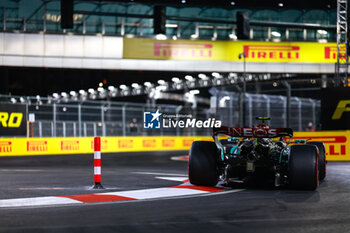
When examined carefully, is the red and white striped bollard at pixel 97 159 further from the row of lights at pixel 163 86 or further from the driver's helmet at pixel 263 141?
the row of lights at pixel 163 86

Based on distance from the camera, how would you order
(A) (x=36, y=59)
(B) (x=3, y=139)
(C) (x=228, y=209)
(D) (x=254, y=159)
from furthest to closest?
(A) (x=36, y=59)
(B) (x=3, y=139)
(D) (x=254, y=159)
(C) (x=228, y=209)

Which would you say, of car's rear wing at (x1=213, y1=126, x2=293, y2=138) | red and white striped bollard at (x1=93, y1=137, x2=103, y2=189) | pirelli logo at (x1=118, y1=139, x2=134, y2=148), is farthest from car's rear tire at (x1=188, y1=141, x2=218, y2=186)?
pirelli logo at (x1=118, y1=139, x2=134, y2=148)

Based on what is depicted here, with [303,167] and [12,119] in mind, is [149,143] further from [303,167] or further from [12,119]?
[303,167]

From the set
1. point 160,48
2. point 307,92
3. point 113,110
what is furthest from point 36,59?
point 307,92

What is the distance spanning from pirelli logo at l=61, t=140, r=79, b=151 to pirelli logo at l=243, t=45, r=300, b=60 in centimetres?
1986

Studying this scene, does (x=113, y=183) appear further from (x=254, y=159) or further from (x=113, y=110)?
(x=113, y=110)

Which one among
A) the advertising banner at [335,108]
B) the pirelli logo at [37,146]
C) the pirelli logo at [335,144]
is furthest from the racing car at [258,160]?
the pirelli logo at [37,146]

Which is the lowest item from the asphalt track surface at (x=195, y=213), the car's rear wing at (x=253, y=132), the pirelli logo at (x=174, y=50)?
the asphalt track surface at (x=195, y=213)

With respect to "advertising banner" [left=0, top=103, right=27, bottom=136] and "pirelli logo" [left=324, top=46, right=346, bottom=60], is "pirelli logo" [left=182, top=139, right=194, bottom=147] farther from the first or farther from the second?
"pirelli logo" [left=324, top=46, right=346, bottom=60]

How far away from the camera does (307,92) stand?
76.5ft

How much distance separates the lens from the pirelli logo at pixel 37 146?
97.6 feet

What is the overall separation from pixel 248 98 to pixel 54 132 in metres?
10.5

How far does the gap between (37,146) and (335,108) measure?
1489 centimetres

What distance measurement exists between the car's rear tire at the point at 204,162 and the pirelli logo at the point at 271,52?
3717 cm
